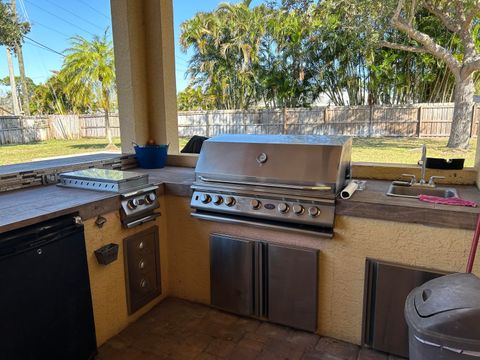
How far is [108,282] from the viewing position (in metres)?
1.86

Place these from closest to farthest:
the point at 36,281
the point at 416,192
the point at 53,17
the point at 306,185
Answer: the point at 36,281 < the point at 306,185 < the point at 416,192 < the point at 53,17

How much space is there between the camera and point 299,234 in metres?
1.85

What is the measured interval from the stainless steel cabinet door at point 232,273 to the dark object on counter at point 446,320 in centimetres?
104

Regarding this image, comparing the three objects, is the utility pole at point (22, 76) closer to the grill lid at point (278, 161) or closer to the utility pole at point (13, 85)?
the utility pole at point (13, 85)

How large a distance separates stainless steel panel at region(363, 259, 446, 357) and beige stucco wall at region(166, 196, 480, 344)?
0.04 meters

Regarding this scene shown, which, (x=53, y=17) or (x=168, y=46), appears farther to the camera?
(x=53, y=17)

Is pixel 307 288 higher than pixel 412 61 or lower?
lower

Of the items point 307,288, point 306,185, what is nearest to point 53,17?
point 306,185

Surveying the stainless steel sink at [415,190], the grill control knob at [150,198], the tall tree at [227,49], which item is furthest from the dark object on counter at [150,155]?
the tall tree at [227,49]

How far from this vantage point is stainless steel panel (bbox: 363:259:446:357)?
1.64 metres

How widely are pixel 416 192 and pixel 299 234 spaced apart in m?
0.76

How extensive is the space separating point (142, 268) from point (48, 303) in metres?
0.67

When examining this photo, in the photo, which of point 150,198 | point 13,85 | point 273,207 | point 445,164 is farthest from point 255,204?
point 13,85

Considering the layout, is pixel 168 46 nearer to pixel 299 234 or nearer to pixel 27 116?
pixel 27 116
